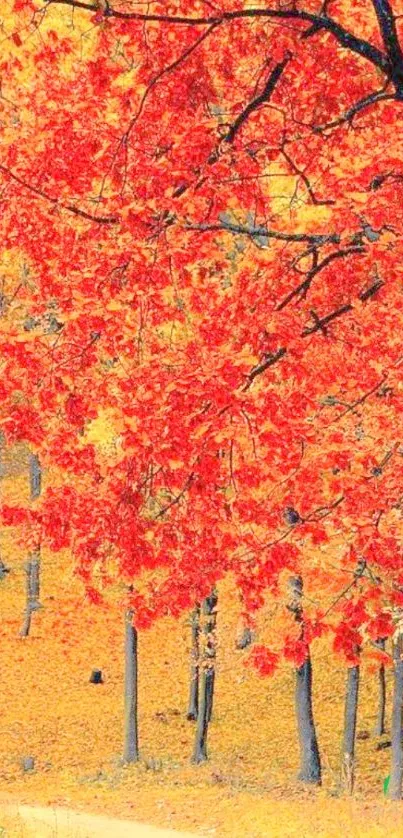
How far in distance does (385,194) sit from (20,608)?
33.4 m

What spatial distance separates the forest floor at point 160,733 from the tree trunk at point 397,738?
1.63 ft

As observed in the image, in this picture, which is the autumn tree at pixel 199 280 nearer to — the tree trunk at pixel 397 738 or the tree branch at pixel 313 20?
the tree branch at pixel 313 20

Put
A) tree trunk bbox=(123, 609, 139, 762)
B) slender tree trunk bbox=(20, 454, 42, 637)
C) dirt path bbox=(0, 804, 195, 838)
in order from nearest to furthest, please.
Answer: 1. dirt path bbox=(0, 804, 195, 838)
2. tree trunk bbox=(123, 609, 139, 762)
3. slender tree trunk bbox=(20, 454, 42, 637)

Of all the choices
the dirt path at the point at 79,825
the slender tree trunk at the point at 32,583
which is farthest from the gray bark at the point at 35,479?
the dirt path at the point at 79,825

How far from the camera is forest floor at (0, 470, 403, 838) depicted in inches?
781

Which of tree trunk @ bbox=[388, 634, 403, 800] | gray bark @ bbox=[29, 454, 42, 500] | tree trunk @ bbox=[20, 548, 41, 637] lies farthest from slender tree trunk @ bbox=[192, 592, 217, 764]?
gray bark @ bbox=[29, 454, 42, 500]

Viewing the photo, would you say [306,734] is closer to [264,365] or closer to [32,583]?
[32,583]

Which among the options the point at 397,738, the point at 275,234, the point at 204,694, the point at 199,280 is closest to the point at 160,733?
the point at 204,694

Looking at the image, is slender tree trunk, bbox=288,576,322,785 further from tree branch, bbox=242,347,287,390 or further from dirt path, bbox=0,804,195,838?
tree branch, bbox=242,347,287,390

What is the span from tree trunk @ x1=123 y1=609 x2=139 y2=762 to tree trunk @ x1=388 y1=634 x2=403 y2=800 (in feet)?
22.2

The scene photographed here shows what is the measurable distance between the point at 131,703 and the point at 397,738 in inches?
286

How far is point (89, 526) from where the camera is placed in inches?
283

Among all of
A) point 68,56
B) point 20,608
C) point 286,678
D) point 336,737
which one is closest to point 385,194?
point 68,56

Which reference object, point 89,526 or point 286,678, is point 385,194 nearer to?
point 89,526
